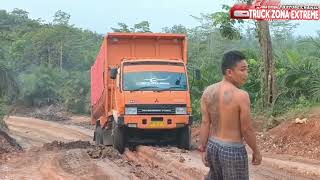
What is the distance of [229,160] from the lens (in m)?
5.45

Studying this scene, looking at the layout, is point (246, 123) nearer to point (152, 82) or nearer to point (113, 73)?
point (152, 82)

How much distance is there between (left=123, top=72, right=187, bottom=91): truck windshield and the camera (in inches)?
627

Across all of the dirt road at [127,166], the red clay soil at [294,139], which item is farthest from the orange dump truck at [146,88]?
the red clay soil at [294,139]

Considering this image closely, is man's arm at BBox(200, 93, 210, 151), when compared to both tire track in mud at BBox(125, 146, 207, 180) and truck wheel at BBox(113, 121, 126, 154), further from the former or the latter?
truck wheel at BBox(113, 121, 126, 154)

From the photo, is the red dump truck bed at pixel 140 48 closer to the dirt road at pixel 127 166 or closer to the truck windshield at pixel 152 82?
the truck windshield at pixel 152 82

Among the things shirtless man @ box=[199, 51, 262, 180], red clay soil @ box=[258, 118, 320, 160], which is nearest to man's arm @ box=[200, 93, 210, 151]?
shirtless man @ box=[199, 51, 262, 180]

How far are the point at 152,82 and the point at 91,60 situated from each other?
49061 mm

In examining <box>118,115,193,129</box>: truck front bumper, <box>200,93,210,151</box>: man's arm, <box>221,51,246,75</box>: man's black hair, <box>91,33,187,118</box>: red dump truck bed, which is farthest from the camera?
<box>91,33,187,118</box>: red dump truck bed

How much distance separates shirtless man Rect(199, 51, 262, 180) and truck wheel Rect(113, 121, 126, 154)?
1051 centimetres

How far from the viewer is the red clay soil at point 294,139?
1464 centimetres

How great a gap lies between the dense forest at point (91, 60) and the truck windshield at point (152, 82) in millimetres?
4615

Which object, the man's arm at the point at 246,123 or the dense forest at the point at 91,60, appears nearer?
the man's arm at the point at 246,123

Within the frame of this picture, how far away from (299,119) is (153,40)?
485cm

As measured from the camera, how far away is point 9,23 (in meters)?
80.3
